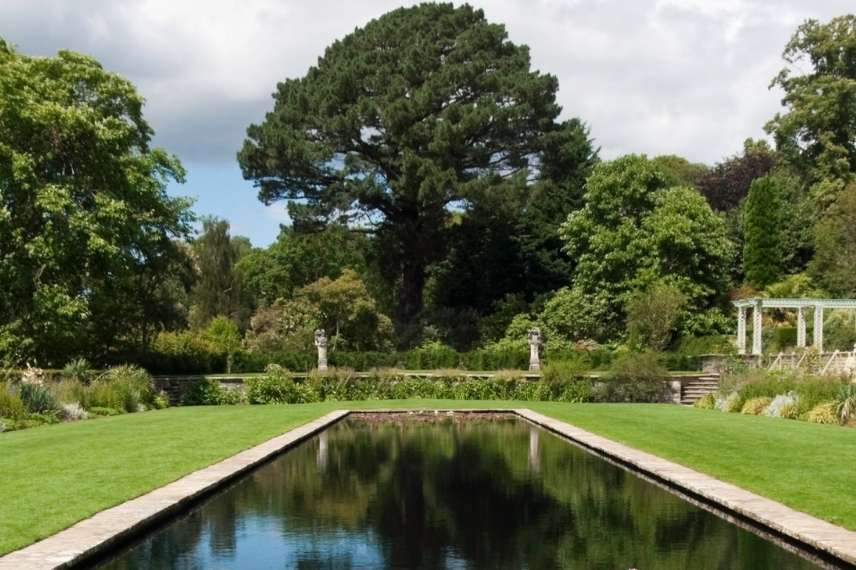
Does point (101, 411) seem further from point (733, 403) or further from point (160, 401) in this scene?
point (733, 403)

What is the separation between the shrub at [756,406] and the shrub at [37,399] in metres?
16.3

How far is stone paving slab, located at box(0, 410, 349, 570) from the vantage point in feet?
22.7

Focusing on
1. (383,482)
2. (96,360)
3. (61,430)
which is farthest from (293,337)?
(383,482)

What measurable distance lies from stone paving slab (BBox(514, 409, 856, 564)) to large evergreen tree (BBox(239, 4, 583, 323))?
83.9ft

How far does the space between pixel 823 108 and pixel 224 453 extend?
39919mm

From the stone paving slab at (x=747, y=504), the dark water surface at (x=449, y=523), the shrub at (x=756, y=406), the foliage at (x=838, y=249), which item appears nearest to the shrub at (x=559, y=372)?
the shrub at (x=756, y=406)

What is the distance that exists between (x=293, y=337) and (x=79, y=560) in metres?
32.8

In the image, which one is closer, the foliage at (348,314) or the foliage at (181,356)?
the foliage at (181,356)

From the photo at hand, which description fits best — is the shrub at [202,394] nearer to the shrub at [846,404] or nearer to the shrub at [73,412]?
the shrub at [73,412]

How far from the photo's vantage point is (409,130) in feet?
130

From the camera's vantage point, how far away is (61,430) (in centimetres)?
1797

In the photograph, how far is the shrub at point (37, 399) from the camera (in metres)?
21.0

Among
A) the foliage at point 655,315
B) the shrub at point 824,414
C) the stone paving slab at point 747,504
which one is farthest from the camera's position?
the foliage at point 655,315

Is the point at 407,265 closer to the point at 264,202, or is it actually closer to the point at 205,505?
the point at 264,202
